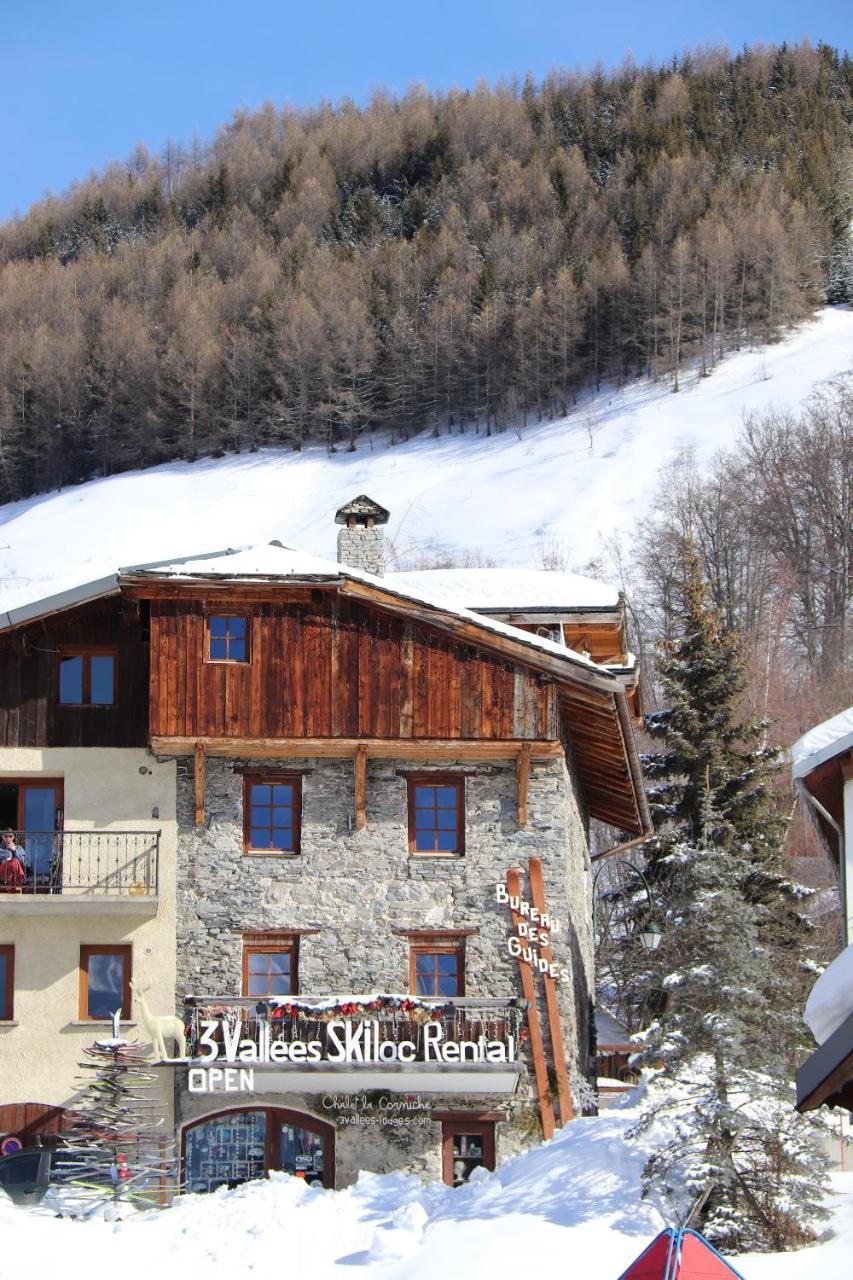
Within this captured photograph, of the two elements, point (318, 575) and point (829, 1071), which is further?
point (318, 575)

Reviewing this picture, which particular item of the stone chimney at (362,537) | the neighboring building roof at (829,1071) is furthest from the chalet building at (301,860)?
the neighboring building roof at (829,1071)

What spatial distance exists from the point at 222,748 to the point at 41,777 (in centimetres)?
284

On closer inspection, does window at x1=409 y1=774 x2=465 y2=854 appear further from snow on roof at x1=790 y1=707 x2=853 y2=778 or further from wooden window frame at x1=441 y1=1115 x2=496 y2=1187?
snow on roof at x1=790 y1=707 x2=853 y2=778

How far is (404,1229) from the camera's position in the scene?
20.3 meters

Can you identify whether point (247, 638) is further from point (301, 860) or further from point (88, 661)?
point (301, 860)

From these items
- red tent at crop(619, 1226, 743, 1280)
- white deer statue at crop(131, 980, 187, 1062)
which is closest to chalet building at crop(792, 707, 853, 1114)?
red tent at crop(619, 1226, 743, 1280)

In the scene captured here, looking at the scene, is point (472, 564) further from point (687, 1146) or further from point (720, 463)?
point (687, 1146)

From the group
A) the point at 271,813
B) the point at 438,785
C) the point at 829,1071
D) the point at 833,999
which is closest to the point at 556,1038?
the point at 438,785

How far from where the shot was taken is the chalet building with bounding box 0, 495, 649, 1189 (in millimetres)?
24719

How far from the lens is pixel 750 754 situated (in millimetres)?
→ 33219

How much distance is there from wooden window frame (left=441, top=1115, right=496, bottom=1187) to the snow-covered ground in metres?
1.65

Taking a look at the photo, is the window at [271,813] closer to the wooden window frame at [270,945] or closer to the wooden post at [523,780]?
the wooden window frame at [270,945]

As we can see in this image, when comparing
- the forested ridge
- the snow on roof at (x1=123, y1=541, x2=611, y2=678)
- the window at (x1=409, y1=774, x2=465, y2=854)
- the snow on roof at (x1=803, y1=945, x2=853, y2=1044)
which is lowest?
the snow on roof at (x1=803, y1=945, x2=853, y2=1044)

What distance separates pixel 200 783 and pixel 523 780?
182 inches
